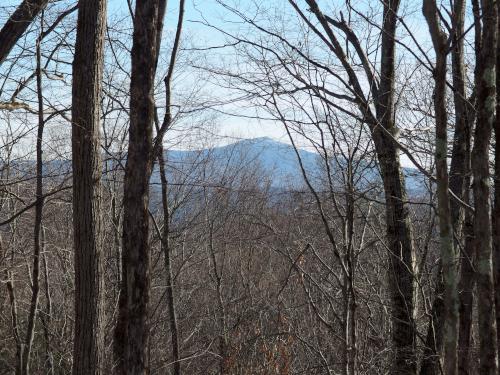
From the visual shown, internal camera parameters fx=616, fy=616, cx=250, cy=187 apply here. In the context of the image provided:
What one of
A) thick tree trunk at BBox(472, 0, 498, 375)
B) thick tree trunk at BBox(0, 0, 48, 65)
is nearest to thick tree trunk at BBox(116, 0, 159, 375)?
thick tree trunk at BBox(0, 0, 48, 65)

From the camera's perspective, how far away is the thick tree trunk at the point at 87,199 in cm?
672

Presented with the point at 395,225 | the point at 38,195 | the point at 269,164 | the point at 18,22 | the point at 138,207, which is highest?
the point at 18,22

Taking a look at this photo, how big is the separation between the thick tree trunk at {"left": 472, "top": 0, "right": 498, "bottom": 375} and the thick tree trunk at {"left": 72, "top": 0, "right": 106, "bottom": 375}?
4253 mm

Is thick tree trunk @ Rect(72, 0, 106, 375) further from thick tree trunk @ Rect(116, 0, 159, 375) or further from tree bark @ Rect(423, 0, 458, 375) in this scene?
tree bark @ Rect(423, 0, 458, 375)

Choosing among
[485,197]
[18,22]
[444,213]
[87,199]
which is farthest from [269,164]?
[444,213]

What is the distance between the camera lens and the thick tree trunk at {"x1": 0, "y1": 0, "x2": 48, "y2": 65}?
23.9 feet

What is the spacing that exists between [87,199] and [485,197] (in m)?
4.47

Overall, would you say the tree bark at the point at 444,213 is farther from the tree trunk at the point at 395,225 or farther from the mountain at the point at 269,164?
the tree trunk at the point at 395,225

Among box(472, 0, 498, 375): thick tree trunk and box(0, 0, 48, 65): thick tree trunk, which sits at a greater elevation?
box(0, 0, 48, 65): thick tree trunk

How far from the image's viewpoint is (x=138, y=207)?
20.9 ft

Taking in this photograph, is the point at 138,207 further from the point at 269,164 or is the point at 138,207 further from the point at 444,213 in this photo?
the point at 269,164

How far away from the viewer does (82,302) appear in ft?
22.2

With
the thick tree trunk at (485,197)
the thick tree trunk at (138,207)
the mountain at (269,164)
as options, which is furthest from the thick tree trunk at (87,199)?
the thick tree trunk at (485,197)

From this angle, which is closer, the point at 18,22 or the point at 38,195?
the point at 18,22
